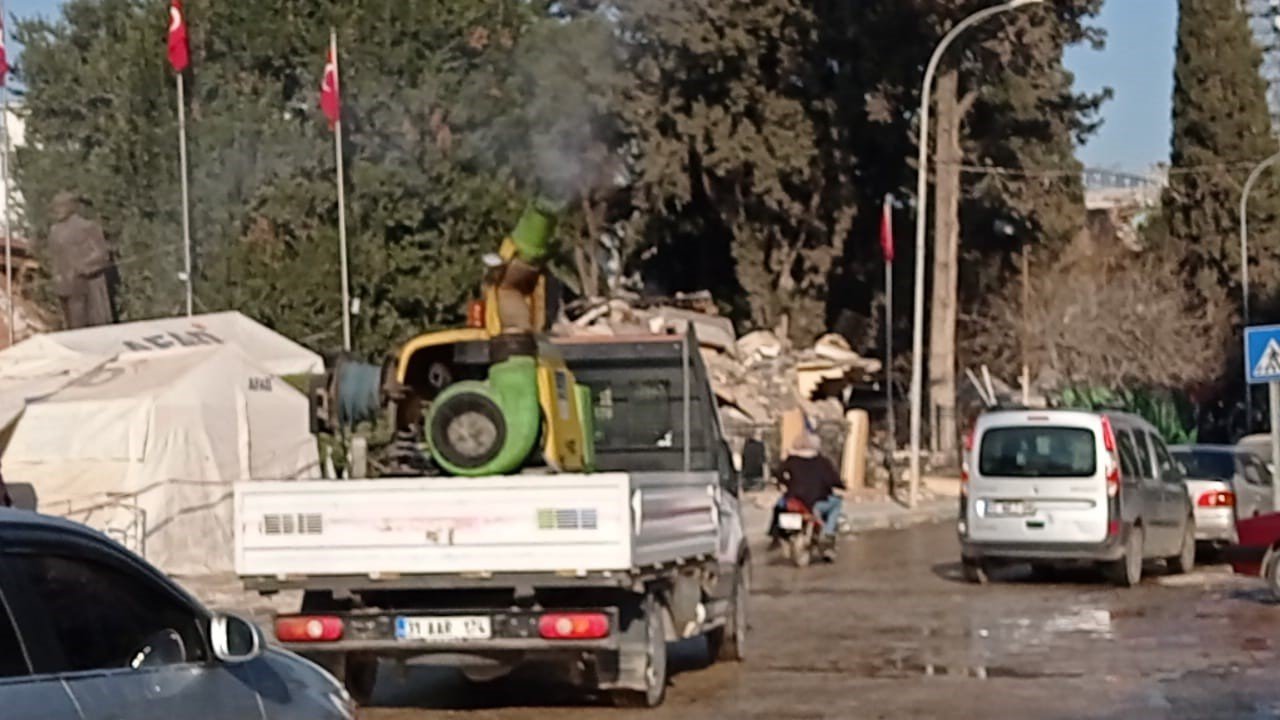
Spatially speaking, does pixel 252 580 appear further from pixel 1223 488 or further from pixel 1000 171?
pixel 1000 171

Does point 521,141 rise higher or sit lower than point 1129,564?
higher

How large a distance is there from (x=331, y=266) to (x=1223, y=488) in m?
20.9

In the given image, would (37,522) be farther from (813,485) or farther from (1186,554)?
(813,485)

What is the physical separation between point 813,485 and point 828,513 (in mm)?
561

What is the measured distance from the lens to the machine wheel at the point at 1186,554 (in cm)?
2355

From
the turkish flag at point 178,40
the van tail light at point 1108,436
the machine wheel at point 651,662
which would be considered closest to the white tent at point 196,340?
the turkish flag at point 178,40

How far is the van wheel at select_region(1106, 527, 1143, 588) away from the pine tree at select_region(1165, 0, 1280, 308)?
156 ft

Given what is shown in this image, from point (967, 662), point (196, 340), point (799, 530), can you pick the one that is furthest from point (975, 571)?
point (196, 340)

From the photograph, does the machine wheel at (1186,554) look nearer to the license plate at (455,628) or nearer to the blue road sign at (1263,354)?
the blue road sign at (1263,354)

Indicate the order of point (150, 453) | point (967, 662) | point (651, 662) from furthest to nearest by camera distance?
point (150, 453)
point (967, 662)
point (651, 662)

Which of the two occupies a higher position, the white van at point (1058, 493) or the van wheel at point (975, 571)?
the white van at point (1058, 493)

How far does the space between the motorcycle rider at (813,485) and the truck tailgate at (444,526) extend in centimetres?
1297

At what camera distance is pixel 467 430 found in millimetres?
12820

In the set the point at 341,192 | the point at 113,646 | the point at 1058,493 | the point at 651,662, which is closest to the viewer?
the point at 113,646
